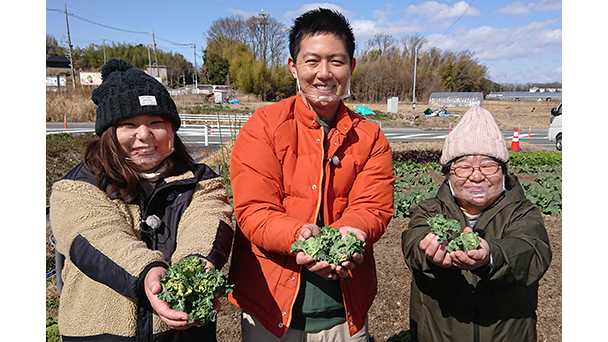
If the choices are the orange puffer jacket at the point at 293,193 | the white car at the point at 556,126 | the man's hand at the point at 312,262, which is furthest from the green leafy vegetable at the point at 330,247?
the white car at the point at 556,126

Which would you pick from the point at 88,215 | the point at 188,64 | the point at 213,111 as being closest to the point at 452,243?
the point at 88,215

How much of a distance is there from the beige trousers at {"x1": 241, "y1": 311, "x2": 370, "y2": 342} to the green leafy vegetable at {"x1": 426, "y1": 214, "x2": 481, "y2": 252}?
2.26ft

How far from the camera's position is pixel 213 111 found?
2748 cm

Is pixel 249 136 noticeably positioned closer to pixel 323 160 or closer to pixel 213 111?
pixel 323 160

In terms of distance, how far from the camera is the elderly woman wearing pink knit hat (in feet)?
6.28

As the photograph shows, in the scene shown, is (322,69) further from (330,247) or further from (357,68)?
(357,68)

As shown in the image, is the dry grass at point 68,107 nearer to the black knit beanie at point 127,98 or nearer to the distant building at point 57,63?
the black knit beanie at point 127,98

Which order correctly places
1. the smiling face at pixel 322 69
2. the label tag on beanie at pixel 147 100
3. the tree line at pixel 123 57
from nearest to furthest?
the label tag on beanie at pixel 147 100, the smiling face at pixel 322 69, the tree line at pixel 123 57

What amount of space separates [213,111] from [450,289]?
2700cm

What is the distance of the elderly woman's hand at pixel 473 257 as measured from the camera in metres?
1.63

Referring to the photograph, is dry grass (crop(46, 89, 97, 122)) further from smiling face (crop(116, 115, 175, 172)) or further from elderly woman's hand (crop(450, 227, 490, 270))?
elderly woman's hand (crop(450, 227, 490, 270))

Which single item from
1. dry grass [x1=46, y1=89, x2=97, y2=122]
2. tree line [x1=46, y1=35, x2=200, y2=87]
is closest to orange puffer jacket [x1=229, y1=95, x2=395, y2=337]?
dry grass [x1=46, y1=89, x2=97, y2=122]

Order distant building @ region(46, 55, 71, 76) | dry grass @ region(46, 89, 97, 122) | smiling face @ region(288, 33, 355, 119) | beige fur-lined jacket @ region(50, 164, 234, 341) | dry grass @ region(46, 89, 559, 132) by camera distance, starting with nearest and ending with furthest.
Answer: beige fur-lined jacket @ region(50, 164, 234, 341)
smiling face @ region(288, 33, 355, 119)
dry grass @ region(46, 89, 97, 122)
dry grass @ region(46, 89, 559, 132)
distant building @ region(46, 55, 71, 76)

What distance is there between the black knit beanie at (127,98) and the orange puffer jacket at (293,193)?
1.38 ft
